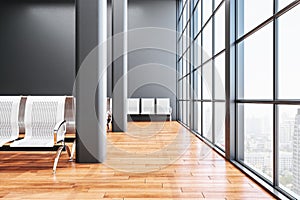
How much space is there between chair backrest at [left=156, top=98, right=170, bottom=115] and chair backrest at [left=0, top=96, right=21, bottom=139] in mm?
7707

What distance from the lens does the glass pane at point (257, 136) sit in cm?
311

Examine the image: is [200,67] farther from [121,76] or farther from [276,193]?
[276,193]

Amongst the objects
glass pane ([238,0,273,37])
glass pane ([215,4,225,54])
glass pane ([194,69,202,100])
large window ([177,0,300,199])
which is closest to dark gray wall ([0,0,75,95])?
glass pane ([194,69,202,100])

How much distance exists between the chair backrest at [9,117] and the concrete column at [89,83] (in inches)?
25.9

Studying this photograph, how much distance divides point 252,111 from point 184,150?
69.3 inches

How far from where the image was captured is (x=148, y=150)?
5.13 metres

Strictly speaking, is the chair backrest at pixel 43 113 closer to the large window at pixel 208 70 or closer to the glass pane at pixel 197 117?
the large window at pixel 208 70

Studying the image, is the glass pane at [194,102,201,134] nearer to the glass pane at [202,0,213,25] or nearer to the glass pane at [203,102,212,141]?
the glass pane at [203,102,212,141]

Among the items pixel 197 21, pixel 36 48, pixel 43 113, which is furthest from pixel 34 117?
pixel 36 48

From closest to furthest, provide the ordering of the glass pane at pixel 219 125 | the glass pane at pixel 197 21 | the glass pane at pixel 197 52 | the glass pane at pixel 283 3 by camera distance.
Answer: the glass pane at pixel 283 3 < the glass pane at pixel 219 125 < the glass pane at pixel 197 52 < the glass pane at pixel 197 21

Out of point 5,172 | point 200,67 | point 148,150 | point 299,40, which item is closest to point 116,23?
point 200,67

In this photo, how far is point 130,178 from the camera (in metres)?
3.34

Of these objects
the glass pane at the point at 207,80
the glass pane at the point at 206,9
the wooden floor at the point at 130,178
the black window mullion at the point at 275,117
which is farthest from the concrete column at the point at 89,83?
the glass pane at the point at 206,9

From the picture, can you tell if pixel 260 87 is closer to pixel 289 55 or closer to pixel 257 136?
pixel 257 136
